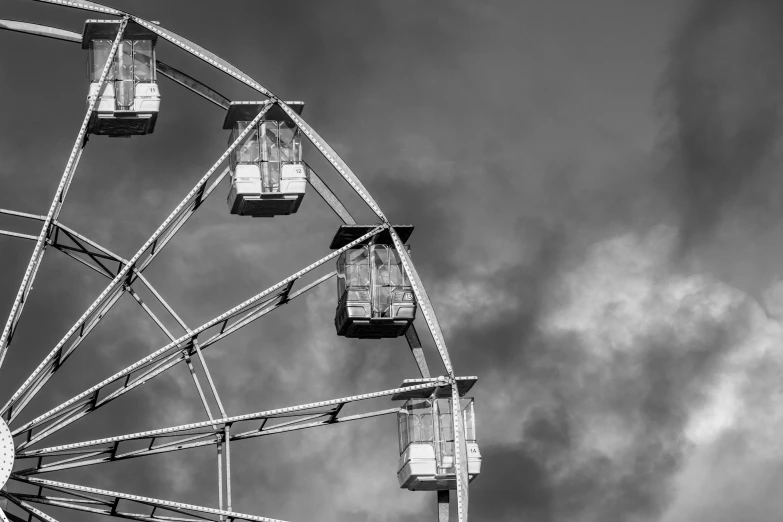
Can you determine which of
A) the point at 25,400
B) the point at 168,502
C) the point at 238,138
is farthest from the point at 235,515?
the point at 238,138

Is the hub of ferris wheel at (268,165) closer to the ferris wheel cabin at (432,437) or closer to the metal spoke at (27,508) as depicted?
the ferris wheel cabin at (432,437)

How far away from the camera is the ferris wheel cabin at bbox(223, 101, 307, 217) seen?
40438mm

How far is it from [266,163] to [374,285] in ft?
10.1

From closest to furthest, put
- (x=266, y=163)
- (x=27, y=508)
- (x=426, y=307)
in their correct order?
(x=27, y=508) → (x=426, y=307) → (x=266, y=163)

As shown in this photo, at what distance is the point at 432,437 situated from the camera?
39031 millimetres

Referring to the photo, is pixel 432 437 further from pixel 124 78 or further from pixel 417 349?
pixel 124 78

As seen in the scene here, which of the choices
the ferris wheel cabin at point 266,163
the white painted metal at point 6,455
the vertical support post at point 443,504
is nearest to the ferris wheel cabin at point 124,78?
the ferris wheel cabin at point 266,163

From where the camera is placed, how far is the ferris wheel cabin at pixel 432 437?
38.7 meters

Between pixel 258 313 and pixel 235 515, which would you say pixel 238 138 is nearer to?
pixel 258 313

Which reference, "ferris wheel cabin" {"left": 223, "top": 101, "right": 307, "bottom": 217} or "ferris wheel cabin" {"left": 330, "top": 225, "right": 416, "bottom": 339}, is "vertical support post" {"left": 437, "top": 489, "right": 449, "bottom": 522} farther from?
"ferris wheel cabin" {"left": 223, "top": 101, "right": 307, "bottom": 217}

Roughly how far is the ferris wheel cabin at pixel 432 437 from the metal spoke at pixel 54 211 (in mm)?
6884

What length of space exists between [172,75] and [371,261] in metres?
5.15

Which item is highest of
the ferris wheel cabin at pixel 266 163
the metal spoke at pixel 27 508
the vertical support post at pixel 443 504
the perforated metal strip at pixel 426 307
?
the ferris wheel cabin at pixel 266 163

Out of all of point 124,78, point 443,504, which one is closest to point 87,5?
point 124,78
